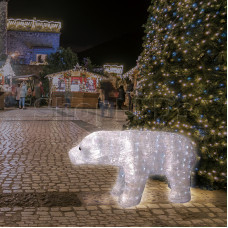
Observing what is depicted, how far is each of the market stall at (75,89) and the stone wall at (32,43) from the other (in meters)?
21.6

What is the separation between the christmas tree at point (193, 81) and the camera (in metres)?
4.36

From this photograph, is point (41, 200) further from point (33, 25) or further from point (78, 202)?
point (33, 25)

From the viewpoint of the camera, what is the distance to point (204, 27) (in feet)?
14.9

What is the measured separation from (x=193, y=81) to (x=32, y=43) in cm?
4609

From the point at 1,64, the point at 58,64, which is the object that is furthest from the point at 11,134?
the point at 58,64

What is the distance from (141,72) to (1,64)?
70.1 feet

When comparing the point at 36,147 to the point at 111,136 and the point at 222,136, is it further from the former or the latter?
the point at 222,136

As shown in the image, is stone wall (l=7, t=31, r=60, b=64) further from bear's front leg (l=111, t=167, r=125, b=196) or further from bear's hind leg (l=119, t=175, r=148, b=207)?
bear's hind leg (l=119, t=175, r=148, b=207)

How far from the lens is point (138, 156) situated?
3754mm

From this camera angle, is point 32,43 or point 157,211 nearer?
point 157,211

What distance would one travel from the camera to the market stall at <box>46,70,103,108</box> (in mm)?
25859

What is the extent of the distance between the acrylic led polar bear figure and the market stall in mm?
22002

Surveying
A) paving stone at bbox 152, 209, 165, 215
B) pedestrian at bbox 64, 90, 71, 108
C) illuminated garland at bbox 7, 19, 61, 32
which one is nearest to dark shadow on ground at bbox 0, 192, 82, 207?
paving stone at bbox 152, 209, 165, 215

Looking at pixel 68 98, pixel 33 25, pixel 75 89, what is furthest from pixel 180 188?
pixel 33 25
